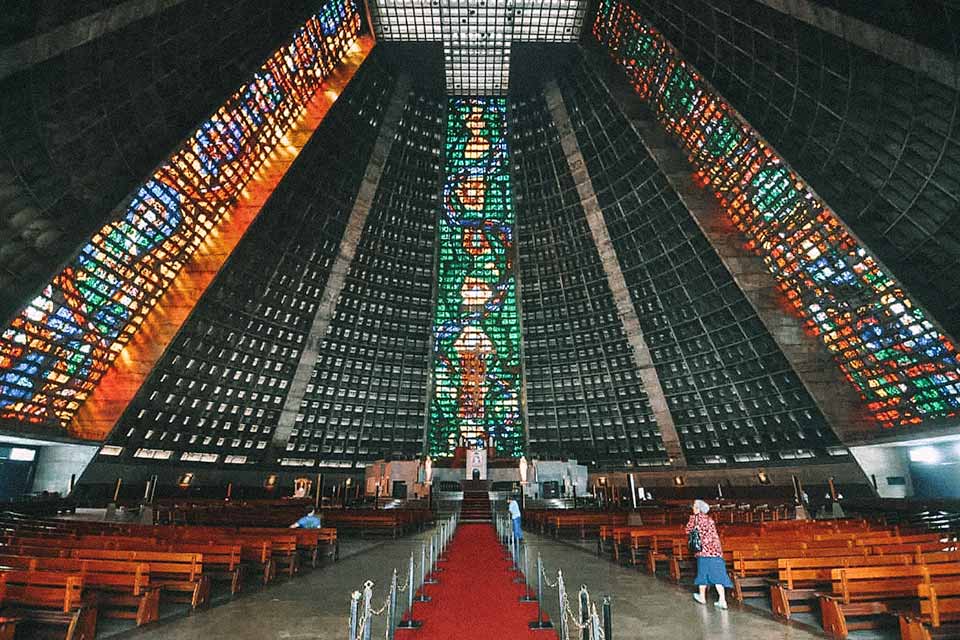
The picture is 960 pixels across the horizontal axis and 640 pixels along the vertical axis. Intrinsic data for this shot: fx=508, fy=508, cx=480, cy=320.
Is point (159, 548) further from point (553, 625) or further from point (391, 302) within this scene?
point (391, 302)

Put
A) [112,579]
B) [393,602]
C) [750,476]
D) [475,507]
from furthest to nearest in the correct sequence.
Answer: [750,476] → [475,507] → [112,579] → [393,602]

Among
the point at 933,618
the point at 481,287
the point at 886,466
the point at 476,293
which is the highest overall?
the point at 481,287

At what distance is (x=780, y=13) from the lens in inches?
758

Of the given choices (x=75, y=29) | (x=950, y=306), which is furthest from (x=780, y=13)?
(x=75, y=29)

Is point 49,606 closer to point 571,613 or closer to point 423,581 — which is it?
point 423,581

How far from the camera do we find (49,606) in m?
5.30

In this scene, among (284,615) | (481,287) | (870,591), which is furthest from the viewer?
A: (481,287)

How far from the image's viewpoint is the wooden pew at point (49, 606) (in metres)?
5.11

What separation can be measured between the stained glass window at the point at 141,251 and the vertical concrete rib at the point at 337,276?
731 cm

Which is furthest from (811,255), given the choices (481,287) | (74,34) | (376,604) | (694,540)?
(74,34)

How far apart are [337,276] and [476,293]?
12.4 meters

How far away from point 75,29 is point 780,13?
24013 millimetres

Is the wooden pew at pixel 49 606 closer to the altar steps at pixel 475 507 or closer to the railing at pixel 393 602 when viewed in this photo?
the railing at pixel 393 602

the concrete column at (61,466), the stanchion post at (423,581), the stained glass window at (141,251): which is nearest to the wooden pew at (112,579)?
the stanchion post at (423,581)
